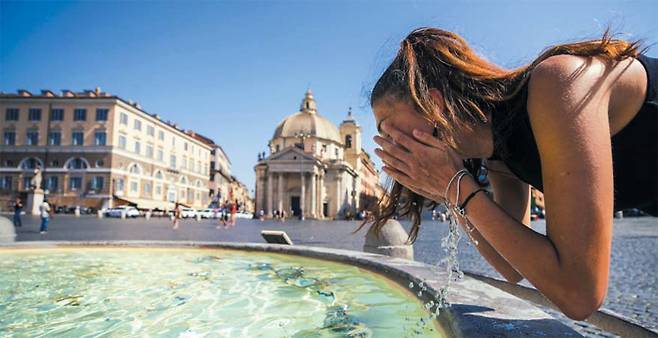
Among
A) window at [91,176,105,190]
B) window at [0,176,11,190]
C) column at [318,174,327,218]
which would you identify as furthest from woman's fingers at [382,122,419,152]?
column at [318,174,327,218]

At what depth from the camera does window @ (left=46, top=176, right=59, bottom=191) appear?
4838 cm

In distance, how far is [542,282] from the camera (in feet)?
3.57

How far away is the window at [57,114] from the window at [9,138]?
480 cm

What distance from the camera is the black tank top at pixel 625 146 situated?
45.8 inches

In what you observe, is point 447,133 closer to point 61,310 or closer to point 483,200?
point 483,200

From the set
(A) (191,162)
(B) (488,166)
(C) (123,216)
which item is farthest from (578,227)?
(A) (191,162)

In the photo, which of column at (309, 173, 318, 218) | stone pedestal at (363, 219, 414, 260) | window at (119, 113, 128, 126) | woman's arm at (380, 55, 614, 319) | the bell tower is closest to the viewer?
woman's arm at (380, 55, 614, 319)

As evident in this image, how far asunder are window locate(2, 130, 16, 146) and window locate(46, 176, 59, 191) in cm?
605

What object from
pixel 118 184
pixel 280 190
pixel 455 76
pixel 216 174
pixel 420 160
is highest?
pixel 216 174

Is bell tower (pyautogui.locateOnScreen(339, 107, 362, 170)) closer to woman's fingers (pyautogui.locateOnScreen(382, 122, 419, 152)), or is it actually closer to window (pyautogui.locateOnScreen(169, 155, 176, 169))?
window (pyautogui.locateOnScreen(169, 155, 176, 169))

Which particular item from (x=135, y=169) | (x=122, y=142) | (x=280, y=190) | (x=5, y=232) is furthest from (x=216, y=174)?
(x=5, y=232)

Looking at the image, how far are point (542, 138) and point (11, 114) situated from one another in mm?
61094

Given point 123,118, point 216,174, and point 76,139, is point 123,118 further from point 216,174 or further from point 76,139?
point 216,174

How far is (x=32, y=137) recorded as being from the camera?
161 ft
